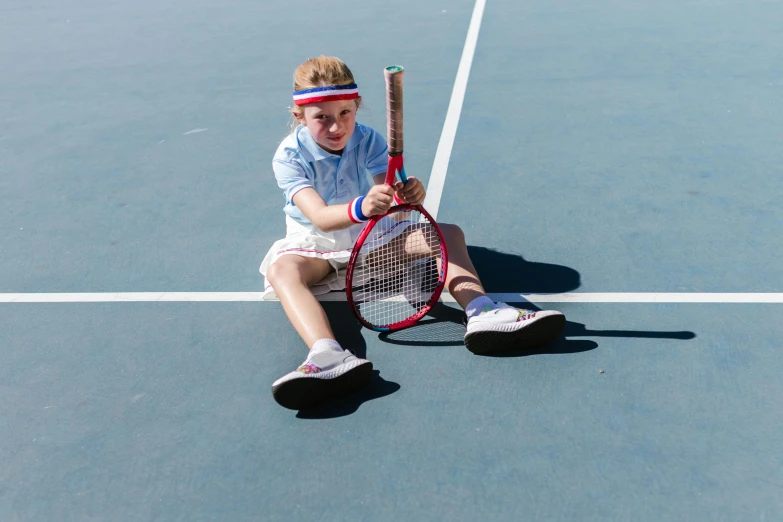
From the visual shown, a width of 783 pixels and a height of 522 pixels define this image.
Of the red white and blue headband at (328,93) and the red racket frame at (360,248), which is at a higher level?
the red white and blue headband at (328,93)

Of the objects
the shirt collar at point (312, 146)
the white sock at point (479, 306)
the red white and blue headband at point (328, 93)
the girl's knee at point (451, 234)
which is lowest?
the white sock at point (479, 306)

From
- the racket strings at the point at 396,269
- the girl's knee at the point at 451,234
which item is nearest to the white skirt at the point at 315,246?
the racket strings at the point at 396,269

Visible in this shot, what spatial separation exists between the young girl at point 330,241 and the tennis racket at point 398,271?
0.09m

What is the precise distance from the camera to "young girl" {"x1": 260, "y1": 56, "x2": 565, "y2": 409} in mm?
3043

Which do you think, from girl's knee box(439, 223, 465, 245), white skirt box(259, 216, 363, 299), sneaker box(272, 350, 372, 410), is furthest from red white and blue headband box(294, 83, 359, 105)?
sneaker box(272, 350, 372, 410)

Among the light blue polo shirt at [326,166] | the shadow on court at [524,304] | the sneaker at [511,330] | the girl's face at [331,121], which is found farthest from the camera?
the light blue polo shirt at [326,166]

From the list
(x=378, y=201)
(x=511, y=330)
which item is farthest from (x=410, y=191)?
(x=511, y=330)

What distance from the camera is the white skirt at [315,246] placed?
3.57m

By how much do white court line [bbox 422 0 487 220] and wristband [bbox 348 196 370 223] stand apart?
4.05 ft

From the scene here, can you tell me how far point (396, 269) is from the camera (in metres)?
3.63

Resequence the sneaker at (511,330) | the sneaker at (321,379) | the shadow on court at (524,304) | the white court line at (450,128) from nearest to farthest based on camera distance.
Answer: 1. the sneaker at (321,379)
2. the sneaker at (511,330)
3. the shadow on court at (524,304)
4. the white court line at (450,128)

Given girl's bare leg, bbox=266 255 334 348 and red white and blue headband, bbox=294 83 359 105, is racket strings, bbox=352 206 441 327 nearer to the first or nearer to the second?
girl's bare leg, bbox=266 255 334 348

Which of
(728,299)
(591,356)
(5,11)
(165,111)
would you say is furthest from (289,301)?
(5,11)

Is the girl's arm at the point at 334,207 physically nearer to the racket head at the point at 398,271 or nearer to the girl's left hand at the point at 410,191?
the girl's left hand at the point at 410,191
